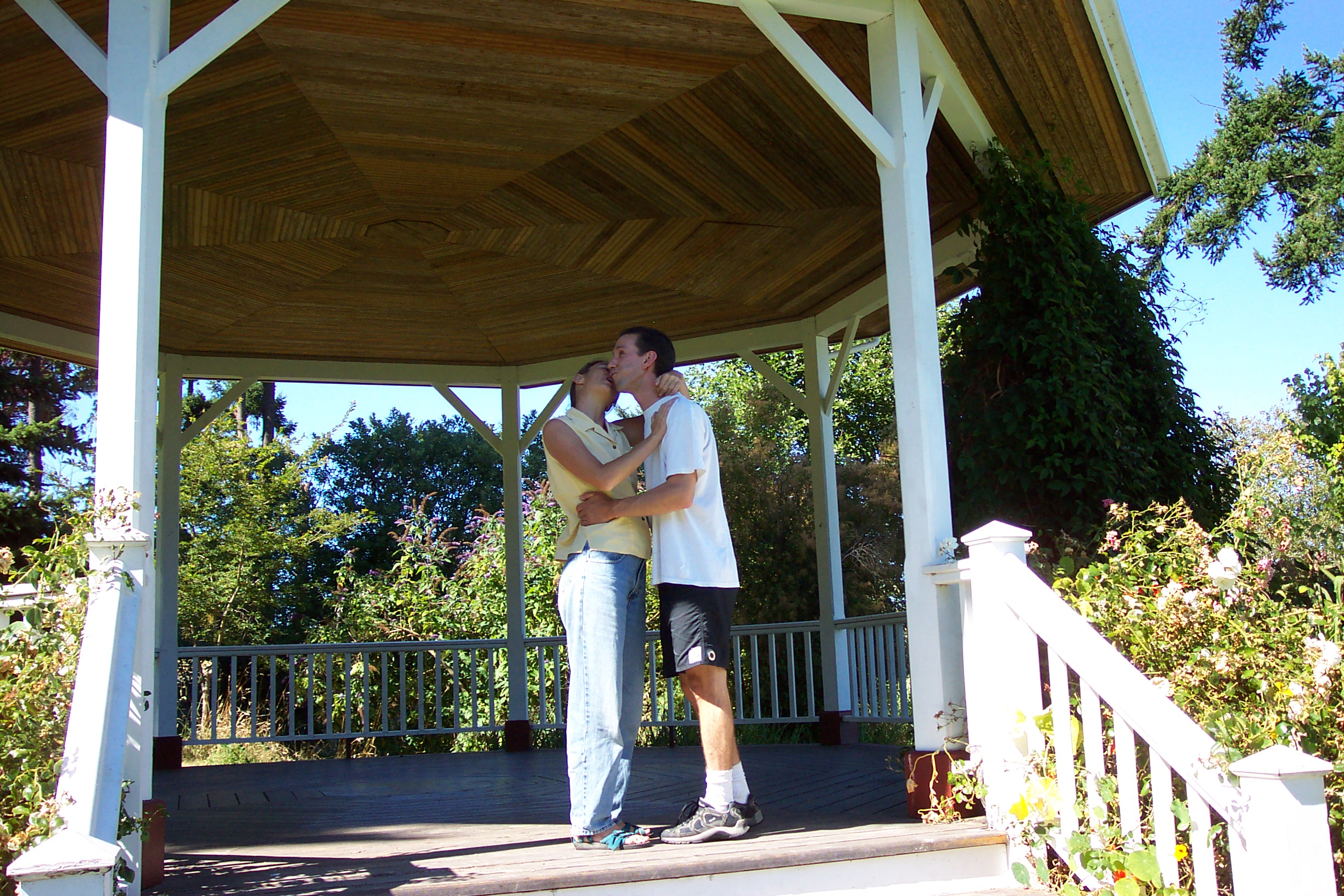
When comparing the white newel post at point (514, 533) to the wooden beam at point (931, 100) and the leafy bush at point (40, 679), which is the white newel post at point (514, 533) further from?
the leafy bush at point (40, 679)

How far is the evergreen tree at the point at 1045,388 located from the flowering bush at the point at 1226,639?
1177mm

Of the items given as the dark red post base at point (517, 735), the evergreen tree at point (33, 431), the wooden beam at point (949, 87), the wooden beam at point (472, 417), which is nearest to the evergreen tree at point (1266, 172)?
the wooden beam at point (472, 417)

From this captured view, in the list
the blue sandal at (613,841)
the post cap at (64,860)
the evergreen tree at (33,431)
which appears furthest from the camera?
the evergreen tree at (33,431)

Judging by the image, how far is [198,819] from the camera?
4020mm

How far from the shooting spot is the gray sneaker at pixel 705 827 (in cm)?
275

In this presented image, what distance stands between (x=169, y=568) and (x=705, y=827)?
4716mm

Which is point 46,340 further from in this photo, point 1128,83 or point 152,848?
point 1128,83

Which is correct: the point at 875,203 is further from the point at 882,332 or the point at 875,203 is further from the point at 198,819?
the point at 198,819

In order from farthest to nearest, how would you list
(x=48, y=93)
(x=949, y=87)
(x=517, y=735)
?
(x=517, y=735) < (x=949, y=87) < (x=48, y=93)

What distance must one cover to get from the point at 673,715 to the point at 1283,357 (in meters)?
19.0

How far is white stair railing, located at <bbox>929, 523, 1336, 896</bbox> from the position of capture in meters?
1.80

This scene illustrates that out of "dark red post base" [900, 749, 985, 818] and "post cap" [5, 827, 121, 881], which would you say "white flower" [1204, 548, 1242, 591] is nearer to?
"dark red post base" [900, 749, 985, 818]

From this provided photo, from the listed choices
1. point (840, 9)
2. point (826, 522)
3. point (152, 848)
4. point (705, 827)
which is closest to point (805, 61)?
point (840, 9)

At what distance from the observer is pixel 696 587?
2809 mm
